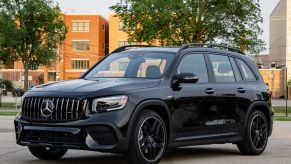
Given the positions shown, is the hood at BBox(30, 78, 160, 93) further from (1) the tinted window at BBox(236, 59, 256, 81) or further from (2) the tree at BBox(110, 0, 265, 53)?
(2) the tree at BBox(110, 0, 265, 53)

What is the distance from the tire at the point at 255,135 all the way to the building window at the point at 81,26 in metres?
92.6

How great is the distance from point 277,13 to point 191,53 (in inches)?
3948

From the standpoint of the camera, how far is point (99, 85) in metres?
8.69

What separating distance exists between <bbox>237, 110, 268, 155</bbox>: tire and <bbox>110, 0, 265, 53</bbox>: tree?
113 ft

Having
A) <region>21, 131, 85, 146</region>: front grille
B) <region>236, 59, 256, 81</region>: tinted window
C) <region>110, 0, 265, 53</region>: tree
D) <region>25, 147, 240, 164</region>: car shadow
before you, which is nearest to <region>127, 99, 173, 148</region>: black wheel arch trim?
<region>25, 147, 240, 164</region>: car shadow

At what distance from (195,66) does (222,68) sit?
90 centimetres

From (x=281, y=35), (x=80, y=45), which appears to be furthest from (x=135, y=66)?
(x=80, y=45)

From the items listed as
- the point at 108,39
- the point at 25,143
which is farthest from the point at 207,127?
the point at 108,39

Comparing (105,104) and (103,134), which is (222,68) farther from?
(103,134)

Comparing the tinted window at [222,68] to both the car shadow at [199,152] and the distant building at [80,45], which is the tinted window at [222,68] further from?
the distant building at [80,45]

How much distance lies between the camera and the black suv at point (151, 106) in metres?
8.32

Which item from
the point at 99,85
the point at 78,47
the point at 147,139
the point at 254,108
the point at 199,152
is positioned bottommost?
the point at 199,152

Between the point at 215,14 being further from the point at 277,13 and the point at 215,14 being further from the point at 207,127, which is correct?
the point at 277,13

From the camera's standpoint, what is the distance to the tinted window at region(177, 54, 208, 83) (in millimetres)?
9852
